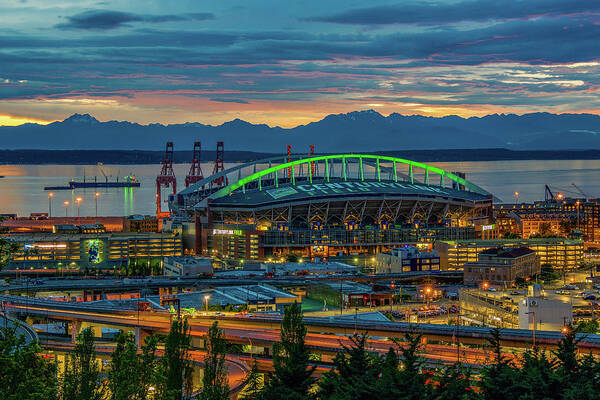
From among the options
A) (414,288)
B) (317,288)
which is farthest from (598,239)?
(317,288)

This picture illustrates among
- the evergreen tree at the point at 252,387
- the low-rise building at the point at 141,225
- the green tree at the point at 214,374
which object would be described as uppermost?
the low-rise building at the point at 141,225

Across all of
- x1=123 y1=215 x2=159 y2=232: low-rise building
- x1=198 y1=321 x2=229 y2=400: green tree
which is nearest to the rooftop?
x1=198 y1=321 x2=229 y2=400: green tree

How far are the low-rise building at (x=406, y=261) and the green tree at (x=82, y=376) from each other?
32.8 m

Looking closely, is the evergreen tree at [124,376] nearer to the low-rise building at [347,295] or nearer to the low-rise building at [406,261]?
the low-rise building at [347,295]

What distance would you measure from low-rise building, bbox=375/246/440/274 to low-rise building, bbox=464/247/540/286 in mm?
4168

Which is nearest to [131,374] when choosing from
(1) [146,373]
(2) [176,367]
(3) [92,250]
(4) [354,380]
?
(1) [146,373]

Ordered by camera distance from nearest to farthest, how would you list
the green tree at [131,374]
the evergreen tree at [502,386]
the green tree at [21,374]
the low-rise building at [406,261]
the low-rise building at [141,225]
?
the green tree at [21,374], the evergreen tree at [502,386], the green tree at [131,374], the low-rise building at [406,261], the low-rise building at [141,225]

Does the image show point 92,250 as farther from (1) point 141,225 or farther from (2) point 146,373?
(2) point 146,373

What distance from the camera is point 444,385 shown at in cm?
1535

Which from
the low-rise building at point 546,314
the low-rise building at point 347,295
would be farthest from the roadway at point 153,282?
the low-rise building at point 546,314

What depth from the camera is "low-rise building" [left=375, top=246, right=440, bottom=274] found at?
49.3 metres

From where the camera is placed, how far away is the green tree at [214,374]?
51.5ft

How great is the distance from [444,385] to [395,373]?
3.20 ft

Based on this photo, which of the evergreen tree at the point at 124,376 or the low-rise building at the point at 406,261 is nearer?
the evergreen tree at the point at 124,376
